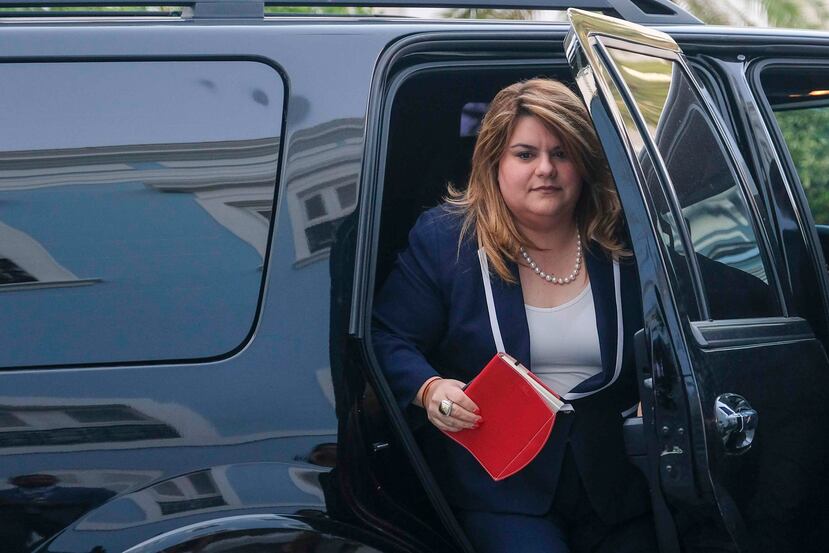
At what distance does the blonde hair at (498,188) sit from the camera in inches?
84.6

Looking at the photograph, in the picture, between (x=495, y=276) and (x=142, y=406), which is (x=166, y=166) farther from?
(x=495, y=276)

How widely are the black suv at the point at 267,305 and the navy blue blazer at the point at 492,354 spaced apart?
0.17 metres

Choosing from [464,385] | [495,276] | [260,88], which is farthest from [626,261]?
[260,88]

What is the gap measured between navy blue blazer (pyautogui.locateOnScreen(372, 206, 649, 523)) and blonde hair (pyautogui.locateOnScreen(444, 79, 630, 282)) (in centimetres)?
4

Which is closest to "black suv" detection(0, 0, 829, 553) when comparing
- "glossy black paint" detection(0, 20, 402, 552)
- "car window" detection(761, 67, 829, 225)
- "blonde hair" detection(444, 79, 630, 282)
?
"glossy black paint" detection(0, 20, 402, 552)

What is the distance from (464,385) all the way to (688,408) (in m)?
0.50

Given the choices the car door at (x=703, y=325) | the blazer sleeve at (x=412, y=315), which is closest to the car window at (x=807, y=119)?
the car door at (x=703, y=325)

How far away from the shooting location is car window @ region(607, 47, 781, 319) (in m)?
1.83

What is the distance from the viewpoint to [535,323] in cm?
210

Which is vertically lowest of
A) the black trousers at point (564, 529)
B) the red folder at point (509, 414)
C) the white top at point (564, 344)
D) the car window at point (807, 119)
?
the black trousers at point (564, 529)

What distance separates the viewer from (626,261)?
217 cm

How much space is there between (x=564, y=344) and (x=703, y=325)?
0.37 metres

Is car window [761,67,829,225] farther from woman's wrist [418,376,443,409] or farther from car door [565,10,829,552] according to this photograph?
woman's wrist [418,376,443,409]

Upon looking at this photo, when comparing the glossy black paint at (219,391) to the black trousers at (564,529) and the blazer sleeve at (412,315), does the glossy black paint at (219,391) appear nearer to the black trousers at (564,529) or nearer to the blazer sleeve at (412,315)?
the blazer sleeve at (412,315)
